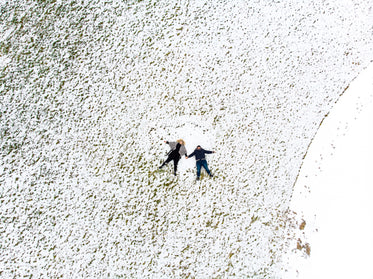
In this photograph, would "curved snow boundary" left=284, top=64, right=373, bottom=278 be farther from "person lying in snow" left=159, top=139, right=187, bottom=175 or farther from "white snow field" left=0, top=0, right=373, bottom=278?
"person lying in snow" left=159, top=139, right=187, bottom=175

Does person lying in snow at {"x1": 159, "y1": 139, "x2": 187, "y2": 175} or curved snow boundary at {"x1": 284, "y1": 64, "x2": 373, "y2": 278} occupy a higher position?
curved snow boundary at {"x1": 284, "y1": 64, "x2": 373, "y2": 278}

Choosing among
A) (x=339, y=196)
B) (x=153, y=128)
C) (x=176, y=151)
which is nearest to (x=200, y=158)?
(x=176, y=151)

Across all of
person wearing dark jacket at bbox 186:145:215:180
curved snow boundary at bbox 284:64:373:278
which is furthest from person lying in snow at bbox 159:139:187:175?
curved snow boundary at bbox 284:64:373:278

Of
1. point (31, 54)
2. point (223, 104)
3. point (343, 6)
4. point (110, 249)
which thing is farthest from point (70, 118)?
point (343, 6)

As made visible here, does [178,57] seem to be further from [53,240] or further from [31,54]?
[53,240]

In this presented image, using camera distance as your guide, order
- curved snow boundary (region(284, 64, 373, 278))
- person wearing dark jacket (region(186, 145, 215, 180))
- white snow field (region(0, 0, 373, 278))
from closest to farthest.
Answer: person wearing dark jacket (region(186, 145, 215, 180)), white snow field (region(0, 0, 373, 278)), curved snow boundary (region(284, 64, 373, 278))

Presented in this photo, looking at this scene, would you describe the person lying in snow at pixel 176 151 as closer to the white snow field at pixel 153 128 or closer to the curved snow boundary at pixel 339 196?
the white snow field at pixel 153 128
